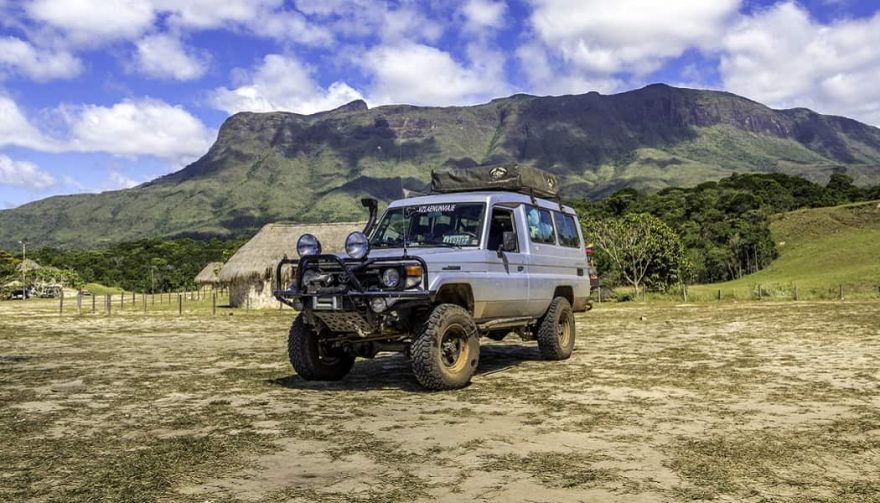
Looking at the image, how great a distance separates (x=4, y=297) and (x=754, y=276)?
69.6 meters

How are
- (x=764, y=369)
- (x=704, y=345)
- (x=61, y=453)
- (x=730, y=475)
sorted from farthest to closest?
(x=704, y=345)
(x=764, y=369)
(x=61, y=453)
(x=730, y=475)

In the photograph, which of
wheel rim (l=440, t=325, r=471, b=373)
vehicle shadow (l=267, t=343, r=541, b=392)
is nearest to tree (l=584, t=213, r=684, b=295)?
vehicle shadow (l=267, t=343, r=541, b=392)

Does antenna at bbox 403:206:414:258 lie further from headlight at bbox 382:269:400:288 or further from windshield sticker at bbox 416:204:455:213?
headlight at bbox 382:269:400:288

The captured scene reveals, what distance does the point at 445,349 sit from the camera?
340 inches

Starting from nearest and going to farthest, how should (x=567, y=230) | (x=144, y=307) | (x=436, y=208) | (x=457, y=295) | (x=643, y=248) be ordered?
(x=457, y=295), (x=436, y=208), (x=567, y=230), (x=144, y=307), (x=643, y=248)

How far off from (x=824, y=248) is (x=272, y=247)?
51.9 m

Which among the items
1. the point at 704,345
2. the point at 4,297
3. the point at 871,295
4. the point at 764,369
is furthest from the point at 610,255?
the point at 4,297

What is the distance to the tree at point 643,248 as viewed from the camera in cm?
3978

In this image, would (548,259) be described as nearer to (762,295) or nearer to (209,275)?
(762,295)

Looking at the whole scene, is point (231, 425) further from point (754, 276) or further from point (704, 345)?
point (754, 276)

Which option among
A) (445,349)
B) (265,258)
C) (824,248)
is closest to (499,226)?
(445,349)

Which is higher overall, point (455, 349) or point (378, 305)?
point (378, 305)

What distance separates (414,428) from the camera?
250 inches

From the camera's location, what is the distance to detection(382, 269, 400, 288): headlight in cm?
812
